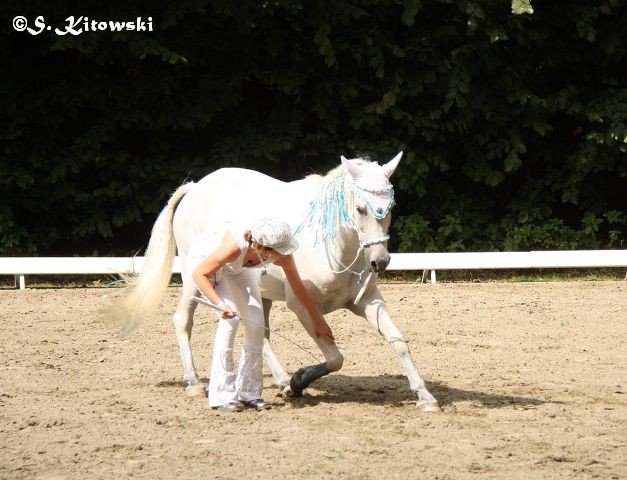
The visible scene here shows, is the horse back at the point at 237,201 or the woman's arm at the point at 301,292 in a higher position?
the horse back at the point at 237,201

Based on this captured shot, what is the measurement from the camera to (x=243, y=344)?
689cm

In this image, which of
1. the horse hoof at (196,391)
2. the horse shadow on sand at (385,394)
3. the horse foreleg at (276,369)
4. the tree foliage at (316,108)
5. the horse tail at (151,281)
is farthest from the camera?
the tree foliage at (316,108)

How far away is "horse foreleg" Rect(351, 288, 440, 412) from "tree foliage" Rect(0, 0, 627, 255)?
7854 millimetres

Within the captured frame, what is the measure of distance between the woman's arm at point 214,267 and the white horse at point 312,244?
25.3 inches

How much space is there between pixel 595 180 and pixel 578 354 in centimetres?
737

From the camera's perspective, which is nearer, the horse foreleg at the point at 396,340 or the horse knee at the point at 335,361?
the horse foreleg at the point at 396,340

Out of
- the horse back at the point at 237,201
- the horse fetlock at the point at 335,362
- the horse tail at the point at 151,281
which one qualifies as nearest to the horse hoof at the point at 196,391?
the horse tail at the point at 151,281

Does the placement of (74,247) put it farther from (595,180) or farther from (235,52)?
(595,180)

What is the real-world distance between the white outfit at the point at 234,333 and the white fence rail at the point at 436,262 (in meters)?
6.76

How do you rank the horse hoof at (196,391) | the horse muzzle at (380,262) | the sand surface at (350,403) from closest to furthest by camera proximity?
the sand surface at (350,403) < the horse muzzle at (380,262) < the horse hoof at (196,391)

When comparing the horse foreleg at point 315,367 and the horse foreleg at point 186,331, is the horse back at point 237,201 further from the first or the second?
the horse foreleg at point 315,367

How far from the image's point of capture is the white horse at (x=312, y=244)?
666cm

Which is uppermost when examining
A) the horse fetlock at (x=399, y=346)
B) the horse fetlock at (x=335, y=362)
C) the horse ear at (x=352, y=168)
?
the horse ear at (x=352, y=168)

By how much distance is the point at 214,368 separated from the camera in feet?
22.3
